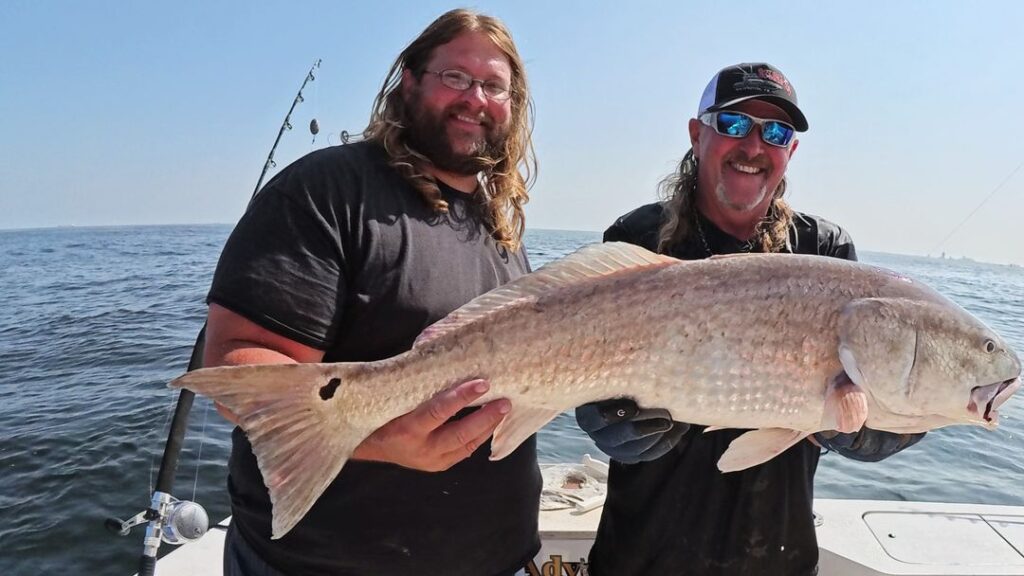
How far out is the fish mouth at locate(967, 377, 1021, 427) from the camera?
236 centimetres

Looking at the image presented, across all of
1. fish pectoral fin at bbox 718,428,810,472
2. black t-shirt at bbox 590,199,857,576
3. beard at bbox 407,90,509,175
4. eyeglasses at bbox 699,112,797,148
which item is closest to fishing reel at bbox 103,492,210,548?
black t-shirt at bbox 590,199,857,576

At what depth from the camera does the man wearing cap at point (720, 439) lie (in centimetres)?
269

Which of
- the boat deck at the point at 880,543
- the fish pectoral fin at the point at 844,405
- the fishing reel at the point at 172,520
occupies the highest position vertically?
the fish pectoral fin at the point at 844,405

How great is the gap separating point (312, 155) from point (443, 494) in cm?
137

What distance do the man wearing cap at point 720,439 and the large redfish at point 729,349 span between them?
0.23 meters

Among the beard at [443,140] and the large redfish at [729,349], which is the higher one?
the beard at [443,140]

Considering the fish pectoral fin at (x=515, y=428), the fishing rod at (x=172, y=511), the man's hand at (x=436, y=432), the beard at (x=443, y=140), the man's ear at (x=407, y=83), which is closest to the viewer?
the man's hand at (x=436, y=432)

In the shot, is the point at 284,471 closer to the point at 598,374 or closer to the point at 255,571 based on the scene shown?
the point at 255,571

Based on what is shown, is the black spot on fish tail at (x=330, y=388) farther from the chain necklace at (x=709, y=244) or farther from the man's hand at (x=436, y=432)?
the chain necklace at (x=709, y=244)

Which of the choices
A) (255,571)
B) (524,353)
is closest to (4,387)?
(255,571)

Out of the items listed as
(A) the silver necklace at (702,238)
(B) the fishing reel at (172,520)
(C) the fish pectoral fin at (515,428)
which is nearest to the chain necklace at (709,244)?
(A) the silver necklace at (702,238)

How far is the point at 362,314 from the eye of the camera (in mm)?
2330

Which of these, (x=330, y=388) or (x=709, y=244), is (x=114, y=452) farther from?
(x=709, y=244)

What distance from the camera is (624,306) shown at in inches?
91.4
